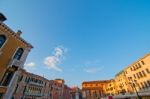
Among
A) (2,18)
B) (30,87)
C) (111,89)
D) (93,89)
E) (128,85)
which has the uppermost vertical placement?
(2,18)

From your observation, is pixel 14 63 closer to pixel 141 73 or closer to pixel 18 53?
pixel 18 53

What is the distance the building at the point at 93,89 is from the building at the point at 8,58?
51.4 meters

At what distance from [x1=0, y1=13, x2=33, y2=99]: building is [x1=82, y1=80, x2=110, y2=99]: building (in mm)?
51405

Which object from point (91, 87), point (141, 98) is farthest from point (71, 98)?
point (141, 98)

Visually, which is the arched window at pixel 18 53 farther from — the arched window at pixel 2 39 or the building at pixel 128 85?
the building at pixel 128 85

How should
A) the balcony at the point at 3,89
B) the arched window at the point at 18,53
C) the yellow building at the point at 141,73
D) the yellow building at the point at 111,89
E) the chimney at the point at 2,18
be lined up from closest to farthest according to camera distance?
1. the balcony at the point at 3,89
2. the chimney at the point at 2,18
3. the arched window at the point at 18,53
4. the yellow building at the point at 141,73
5. the yellow building at the point at 111,89

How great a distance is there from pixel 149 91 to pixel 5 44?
34.0 meters

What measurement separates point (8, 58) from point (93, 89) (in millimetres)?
54950

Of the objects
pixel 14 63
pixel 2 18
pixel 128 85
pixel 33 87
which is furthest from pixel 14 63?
pixel 128 85

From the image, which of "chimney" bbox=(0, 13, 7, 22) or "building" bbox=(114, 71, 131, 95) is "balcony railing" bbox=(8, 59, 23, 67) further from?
"building" bbox=(114, 71, 131, 95)

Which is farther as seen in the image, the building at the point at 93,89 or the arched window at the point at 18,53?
the building at the point at 93,89

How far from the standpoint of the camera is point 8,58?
52.4 feet

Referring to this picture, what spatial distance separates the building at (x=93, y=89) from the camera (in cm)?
5954

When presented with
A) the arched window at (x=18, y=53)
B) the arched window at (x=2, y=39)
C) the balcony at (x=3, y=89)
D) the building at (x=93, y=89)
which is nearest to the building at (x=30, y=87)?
the arched window at (x=18, y=53)
